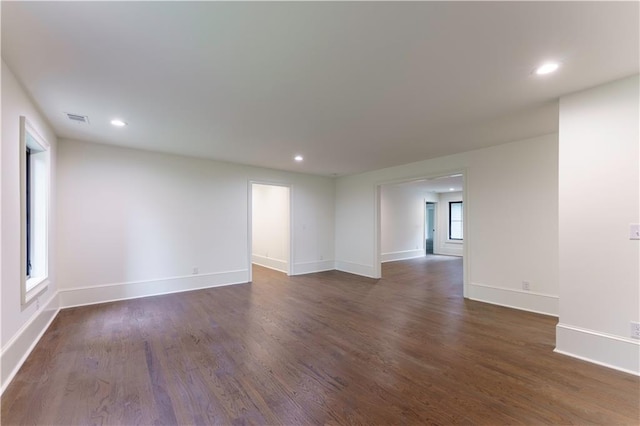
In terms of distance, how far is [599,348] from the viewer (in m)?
2.47

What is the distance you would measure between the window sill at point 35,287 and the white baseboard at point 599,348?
16.8ft

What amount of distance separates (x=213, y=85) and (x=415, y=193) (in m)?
8.74

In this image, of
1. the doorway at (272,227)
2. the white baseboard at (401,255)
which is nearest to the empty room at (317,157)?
the doorway at (272,227)

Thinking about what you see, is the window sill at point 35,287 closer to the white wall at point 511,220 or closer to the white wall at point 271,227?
the white wall at point 271,227

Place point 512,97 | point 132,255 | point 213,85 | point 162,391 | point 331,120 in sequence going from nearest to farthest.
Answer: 1. point 162,391
2. point 213,85
3. point 512,97
4. point 331,120
5. point 132,255

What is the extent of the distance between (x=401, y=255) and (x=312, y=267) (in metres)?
3.87

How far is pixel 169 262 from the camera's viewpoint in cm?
495

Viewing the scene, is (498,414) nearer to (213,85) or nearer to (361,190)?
(213,85)

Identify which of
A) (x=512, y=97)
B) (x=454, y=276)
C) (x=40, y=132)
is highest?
(x=512, y=97)

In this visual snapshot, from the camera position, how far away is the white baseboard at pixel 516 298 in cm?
381

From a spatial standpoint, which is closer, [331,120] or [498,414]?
[498,414]

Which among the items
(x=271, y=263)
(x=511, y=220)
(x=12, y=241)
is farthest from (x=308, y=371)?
(x=271, y=263)

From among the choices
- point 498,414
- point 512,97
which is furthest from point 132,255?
point 512,97

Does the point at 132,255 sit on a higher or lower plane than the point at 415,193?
lower
